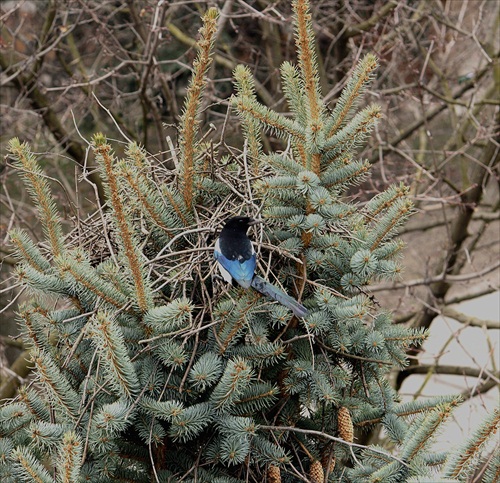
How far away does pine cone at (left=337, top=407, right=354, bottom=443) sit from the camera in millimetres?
1904

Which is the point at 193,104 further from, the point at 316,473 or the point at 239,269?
the point at 316,473

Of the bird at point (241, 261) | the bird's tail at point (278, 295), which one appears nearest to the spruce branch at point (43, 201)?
the bird at point (241, 261)

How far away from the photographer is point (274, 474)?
187cm

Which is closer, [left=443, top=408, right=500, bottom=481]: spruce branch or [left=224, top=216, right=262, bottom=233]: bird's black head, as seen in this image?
[left=443, top=408, right=500, bottom=481]: spruce branch

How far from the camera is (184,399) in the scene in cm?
181

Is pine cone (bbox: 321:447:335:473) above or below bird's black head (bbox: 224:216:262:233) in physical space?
below

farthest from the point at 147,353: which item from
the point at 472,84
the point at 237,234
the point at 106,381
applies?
the point at 472,84

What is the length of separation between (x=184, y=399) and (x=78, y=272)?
1.24ft

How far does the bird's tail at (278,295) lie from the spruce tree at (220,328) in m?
0.03

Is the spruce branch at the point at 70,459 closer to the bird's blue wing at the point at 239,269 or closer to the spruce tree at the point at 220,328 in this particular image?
the spruce tree at the point at 220,328

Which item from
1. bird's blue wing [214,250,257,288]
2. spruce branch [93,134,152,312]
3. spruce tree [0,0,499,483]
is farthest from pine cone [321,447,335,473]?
spruce branch [93,134,152,312]

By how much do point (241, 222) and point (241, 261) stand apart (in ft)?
0.78

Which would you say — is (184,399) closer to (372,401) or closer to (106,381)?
(106,381)

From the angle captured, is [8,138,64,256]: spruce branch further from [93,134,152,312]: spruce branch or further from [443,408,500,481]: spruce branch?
[443,408,500,481]: spruce branch
